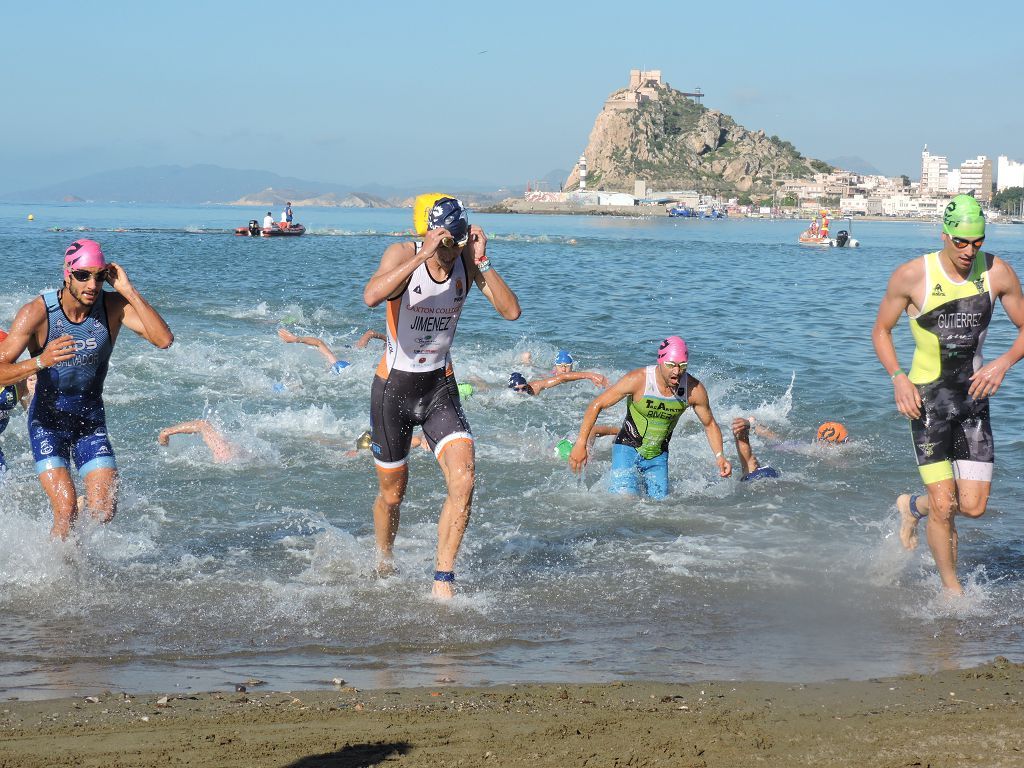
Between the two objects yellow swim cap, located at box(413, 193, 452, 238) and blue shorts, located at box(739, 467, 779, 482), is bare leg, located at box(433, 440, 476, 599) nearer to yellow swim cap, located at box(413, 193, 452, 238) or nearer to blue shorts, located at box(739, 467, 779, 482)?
yellow swim cap, located at box(413, 193, 452, 238)

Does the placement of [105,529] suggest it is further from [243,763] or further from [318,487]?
[243,763]

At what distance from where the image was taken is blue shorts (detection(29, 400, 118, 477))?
677 cm

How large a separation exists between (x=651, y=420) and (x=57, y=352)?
194 inches

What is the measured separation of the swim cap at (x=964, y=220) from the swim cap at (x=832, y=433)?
5.89 metres

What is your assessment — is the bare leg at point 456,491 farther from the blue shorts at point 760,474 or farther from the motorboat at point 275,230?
the motorboat at point 275,230

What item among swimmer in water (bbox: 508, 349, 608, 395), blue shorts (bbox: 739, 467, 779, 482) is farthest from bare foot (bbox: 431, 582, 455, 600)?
swimmer in water (bbox: 508, 349, 608, 395)

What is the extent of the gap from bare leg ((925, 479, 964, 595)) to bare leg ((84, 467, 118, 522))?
496 centimetres

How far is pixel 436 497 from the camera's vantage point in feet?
32.0

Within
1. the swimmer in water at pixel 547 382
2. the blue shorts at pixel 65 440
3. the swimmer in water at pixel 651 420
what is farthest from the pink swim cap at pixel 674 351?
the swimmer in water at pixel 547 382

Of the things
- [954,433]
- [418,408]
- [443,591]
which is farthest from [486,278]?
[954,433]

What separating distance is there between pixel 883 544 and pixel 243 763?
532 centimetres

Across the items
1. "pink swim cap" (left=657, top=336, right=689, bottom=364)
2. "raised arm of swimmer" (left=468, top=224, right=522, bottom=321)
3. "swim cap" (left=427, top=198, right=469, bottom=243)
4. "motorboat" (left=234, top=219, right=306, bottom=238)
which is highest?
"motorboat" (left=234, top=219, right=306, bottom=238)

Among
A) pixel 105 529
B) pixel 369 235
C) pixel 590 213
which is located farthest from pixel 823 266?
pixel 590 213

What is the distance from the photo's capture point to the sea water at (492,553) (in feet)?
19.2
